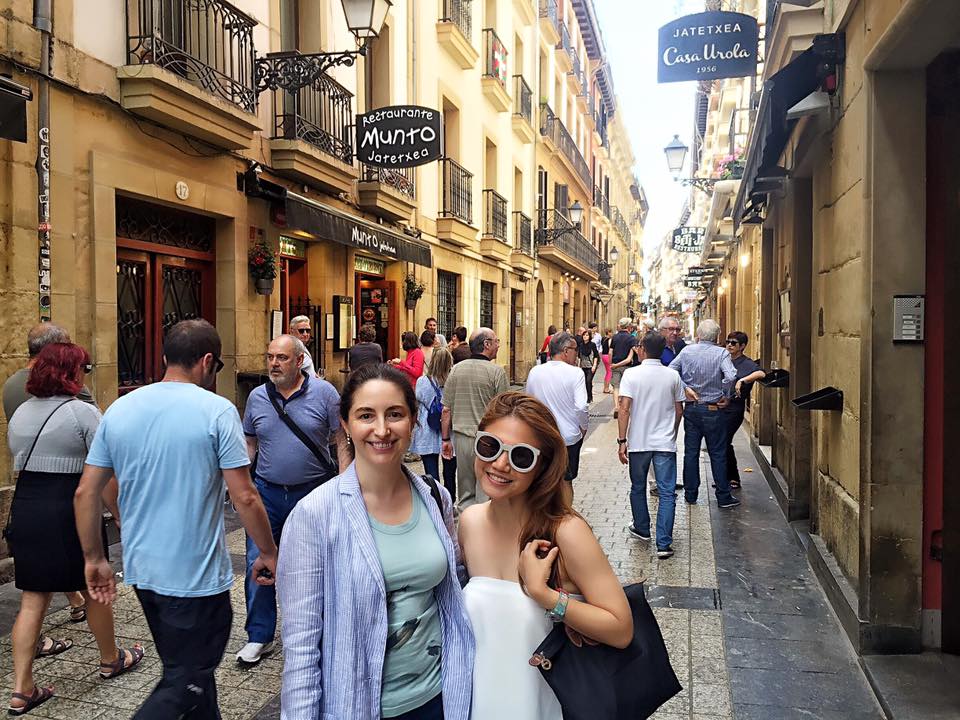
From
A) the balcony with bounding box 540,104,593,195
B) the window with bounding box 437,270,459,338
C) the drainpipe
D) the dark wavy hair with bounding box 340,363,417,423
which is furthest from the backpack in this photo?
the balcony with bounding box 540,104,593,195

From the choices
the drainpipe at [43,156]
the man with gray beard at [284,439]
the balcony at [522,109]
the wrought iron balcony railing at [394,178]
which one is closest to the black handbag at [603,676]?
the man with gray beard at [284,439]

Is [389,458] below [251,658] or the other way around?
the other way around

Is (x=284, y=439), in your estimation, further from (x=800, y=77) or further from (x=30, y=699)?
(x=800, y=77)

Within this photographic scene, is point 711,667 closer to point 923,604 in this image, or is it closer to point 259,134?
point 923,604

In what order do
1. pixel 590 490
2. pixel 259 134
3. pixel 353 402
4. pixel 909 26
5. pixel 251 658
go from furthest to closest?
pixel 259 134 < pixel 590 490 < pixel 251 658 < pixel 909 26 < pixel 353 402

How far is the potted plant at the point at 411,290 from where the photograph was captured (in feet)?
46.1

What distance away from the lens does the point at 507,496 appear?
6.95 ft

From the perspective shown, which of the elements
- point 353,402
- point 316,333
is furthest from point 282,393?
point 316,333

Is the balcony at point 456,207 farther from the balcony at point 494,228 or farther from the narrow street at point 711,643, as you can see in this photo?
the narrow street at point 711,643

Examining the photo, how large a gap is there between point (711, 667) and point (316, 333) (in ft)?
27.3

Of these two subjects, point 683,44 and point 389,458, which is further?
point 683,44

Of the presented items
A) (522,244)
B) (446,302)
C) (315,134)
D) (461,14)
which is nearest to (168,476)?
(315,134)

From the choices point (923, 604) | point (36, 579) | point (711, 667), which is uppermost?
point (36, 579)

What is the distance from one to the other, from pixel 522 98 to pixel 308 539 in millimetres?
21568
